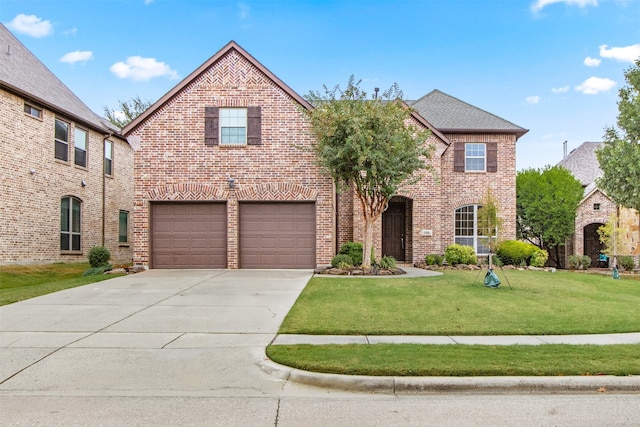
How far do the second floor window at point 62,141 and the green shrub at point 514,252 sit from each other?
60.1 ft

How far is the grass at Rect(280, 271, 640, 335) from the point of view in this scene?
7582 millimetres

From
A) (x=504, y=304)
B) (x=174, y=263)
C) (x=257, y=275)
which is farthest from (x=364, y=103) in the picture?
(x=174, y=263)

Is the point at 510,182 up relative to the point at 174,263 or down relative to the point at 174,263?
up

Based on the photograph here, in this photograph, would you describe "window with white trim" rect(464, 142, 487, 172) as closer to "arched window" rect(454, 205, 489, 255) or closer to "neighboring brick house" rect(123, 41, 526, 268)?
"arched window" rect(454, 205, 489, 255)

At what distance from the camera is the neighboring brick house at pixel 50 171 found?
16.1 m

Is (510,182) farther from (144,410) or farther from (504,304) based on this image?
(144,410)

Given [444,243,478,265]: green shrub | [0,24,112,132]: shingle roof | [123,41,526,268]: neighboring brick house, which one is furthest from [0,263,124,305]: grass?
[444,243,478,265]: green shrub

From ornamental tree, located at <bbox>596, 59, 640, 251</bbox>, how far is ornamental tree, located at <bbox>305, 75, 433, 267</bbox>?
8.79 meters

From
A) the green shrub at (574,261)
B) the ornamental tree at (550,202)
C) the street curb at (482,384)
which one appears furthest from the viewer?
the green shrub at (574,261)

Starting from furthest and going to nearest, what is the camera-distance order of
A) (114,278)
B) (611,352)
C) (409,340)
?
1. (114,278)
2. (409,340)
3. (611,352)

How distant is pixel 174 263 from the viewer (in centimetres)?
1647

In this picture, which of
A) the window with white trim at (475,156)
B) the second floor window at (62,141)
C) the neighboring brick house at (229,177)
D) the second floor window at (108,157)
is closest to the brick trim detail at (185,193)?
the neighboring brick house at (229,177)

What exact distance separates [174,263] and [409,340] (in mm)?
11644

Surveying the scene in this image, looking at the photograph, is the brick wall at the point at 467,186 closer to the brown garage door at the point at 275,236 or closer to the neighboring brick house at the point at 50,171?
the brown garage door at the point at 275,236
